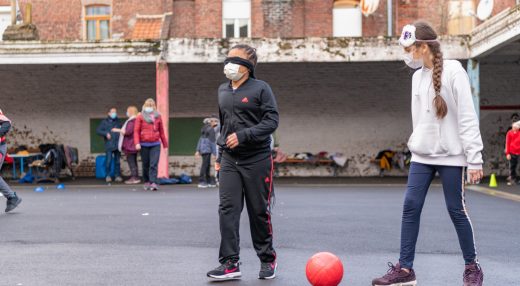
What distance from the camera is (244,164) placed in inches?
244

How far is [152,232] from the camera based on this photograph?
916 centimetres

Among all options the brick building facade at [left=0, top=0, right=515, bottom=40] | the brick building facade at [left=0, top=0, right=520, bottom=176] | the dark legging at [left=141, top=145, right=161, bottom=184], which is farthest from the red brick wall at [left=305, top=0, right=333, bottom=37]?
the dark legging at [left=141, top=145, right=161, bottom=184]

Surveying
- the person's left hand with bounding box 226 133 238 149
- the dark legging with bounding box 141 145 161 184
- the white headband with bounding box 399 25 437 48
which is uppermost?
the white headband with bounding box 399 25 437 48

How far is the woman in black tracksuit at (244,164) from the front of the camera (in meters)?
6.14

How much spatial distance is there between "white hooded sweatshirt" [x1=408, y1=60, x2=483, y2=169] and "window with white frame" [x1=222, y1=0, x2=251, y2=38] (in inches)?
860

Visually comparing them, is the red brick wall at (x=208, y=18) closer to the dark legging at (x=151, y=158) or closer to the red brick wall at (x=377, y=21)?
the red brick wall at (x=377, y=21)

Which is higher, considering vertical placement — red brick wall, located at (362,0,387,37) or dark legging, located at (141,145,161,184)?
red brick wall, located at (362,0,387,37)

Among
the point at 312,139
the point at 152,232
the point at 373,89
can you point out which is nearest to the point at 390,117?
the point at 373,89

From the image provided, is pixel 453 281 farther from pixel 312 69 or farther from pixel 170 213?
pixel 312 69

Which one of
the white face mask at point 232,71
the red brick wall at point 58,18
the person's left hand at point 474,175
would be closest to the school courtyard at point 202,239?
the person's left hand at point 474,175

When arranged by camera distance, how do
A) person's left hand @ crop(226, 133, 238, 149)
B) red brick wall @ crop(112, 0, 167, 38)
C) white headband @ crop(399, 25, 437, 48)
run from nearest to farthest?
white headband @ crop(399, 25, 437, 48) → person's left hand @ crop(226, 133, 238, 149) → red brick wall @ crop(112, 0, 167, 38)

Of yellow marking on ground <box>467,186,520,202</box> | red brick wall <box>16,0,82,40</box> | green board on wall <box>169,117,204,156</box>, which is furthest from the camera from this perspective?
red brick wall <box>16,0,82,40</box>

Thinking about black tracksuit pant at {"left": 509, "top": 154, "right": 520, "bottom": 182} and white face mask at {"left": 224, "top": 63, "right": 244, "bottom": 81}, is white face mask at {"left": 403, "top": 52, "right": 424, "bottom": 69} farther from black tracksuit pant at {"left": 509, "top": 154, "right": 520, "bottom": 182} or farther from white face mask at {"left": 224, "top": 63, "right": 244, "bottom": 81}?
black tracksuit pant at {"left": 509, "top": 154, "right": 520, "bottom": 182}

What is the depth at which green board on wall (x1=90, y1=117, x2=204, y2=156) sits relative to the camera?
80.3ft
